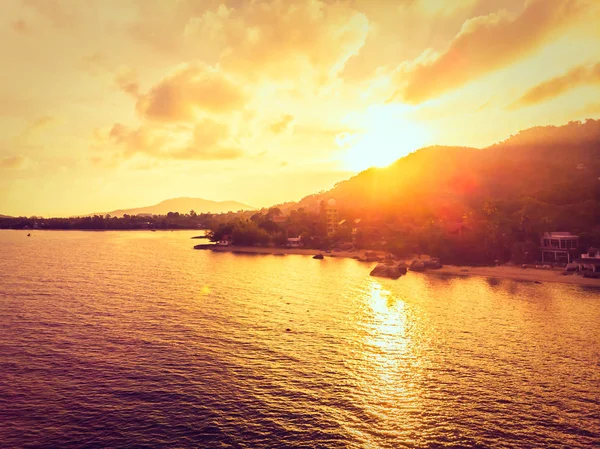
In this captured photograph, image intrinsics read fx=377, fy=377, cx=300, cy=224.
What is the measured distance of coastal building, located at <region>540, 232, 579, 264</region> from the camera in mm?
119750

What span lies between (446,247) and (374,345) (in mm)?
94200

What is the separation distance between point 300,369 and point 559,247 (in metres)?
114

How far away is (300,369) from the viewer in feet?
148

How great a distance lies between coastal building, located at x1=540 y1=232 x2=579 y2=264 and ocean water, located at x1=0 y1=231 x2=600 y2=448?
38.6m

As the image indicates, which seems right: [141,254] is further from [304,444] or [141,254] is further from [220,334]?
[304,444]

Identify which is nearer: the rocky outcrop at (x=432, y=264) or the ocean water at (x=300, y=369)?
the ocean water at (x=300, y=369)

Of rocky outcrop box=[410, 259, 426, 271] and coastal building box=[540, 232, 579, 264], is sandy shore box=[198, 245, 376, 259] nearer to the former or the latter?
rocky outcrop box=[410, 259, 426, 271]

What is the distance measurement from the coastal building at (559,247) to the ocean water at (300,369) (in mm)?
38636

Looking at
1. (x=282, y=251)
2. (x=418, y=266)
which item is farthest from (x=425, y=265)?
(x=282, y=251)

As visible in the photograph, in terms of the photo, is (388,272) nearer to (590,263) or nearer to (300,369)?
(590,263)

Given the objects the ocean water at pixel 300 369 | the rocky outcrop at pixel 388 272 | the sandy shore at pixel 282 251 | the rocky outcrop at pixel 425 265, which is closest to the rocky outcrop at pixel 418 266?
the rocky outcrop at pixel 425 265

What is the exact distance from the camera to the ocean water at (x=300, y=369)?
3294 cm

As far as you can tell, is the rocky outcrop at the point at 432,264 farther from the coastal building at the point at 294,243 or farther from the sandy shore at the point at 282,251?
the coastal building at the point at 294,243

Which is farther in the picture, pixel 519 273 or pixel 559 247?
pixel 559 247
